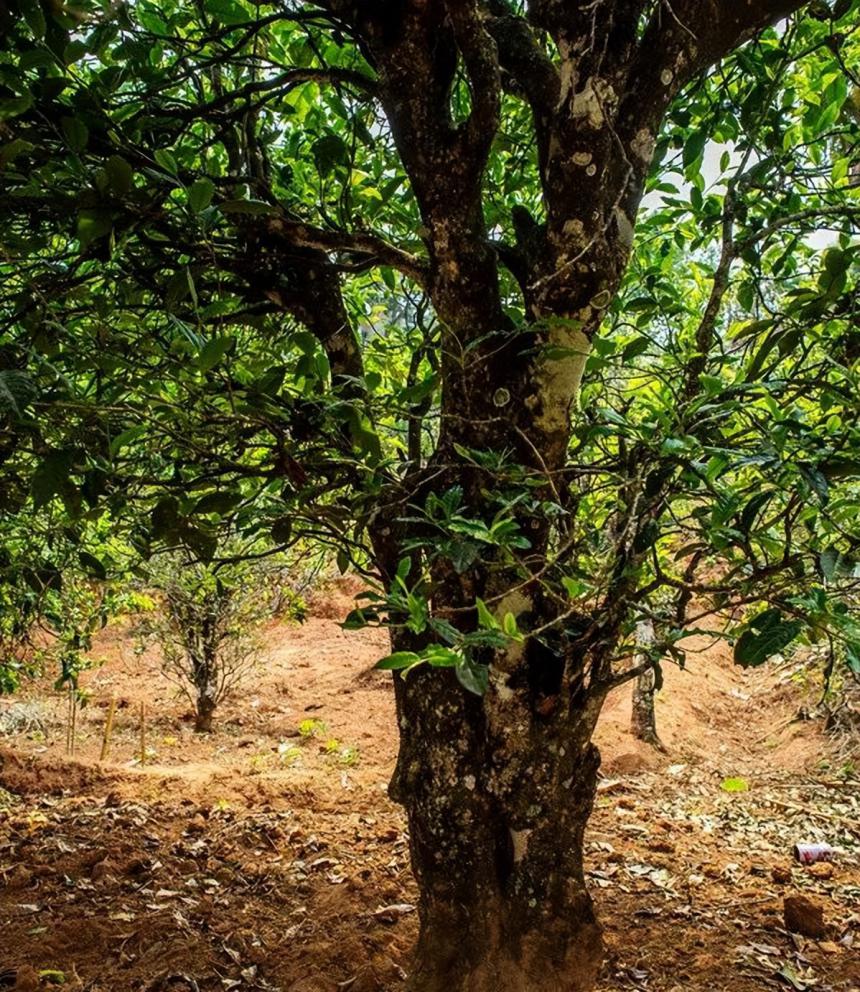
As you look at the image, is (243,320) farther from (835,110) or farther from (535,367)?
(835,110)

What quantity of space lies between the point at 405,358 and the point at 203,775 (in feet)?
10.8

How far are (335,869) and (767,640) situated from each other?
2.64 meters

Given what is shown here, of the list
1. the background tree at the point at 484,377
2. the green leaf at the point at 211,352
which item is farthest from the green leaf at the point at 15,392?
the green leaf at the point at 211,352

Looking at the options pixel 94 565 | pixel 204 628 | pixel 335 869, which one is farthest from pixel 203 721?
pixel 94 565

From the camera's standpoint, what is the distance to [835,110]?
2.01m

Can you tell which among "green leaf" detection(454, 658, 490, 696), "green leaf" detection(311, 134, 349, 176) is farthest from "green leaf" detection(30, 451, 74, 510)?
"green leaf" detection(311, 134, 349, 176)

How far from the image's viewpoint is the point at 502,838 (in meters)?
2.05

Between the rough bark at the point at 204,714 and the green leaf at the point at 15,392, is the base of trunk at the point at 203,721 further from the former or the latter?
the green leaf at the point at 15,392

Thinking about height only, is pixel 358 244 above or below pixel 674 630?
above

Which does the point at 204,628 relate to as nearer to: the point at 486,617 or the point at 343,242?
the point at 343,242

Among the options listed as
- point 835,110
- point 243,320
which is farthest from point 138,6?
point 835,110

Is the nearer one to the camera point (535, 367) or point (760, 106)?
point (535, 367)

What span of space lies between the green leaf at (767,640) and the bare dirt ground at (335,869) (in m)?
0.93

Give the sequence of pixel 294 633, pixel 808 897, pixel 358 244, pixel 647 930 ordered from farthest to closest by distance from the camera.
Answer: pixel 294 633
pixel 808 897
pixel 647 930
pixel 358 244
